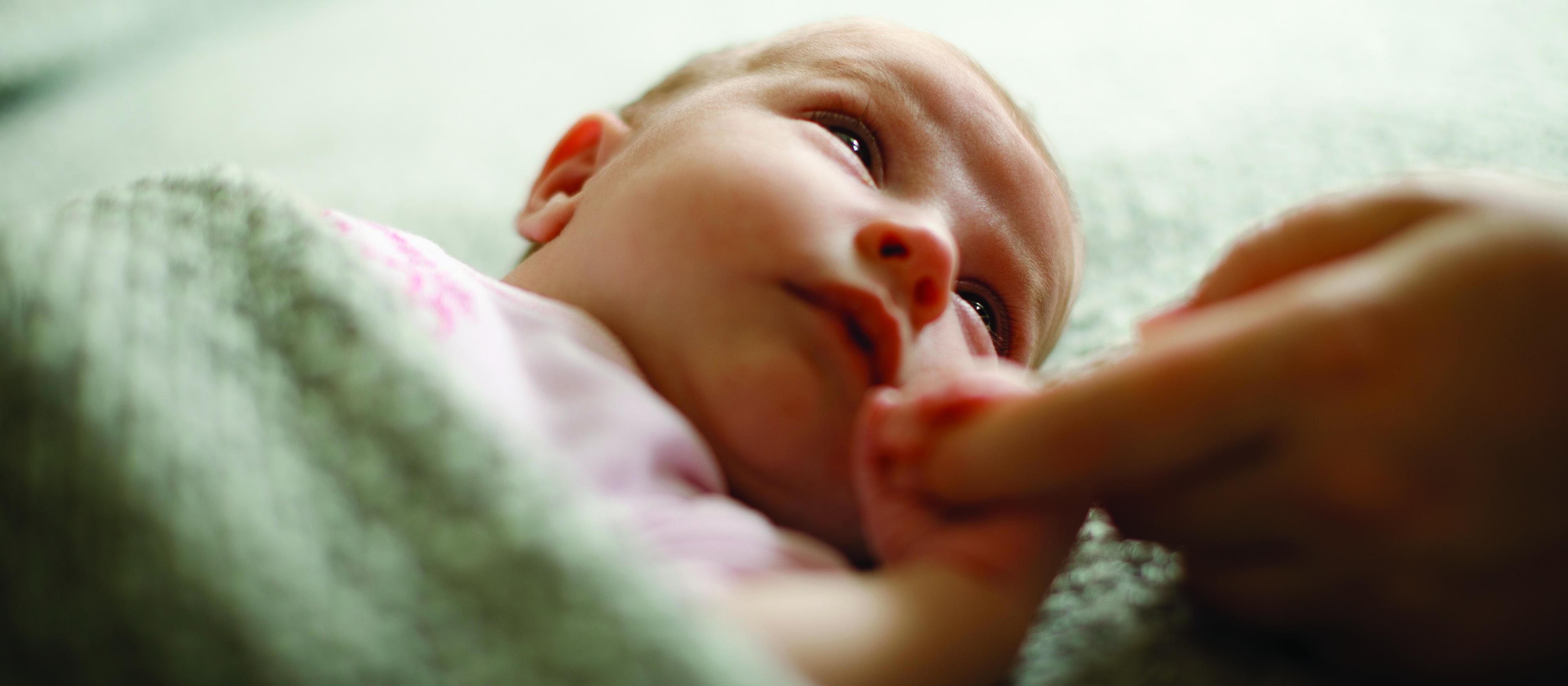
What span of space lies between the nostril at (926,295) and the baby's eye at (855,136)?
0.40 ft

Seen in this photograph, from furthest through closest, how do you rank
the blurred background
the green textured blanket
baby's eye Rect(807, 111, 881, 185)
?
the blurred background → baby's eye Rect(807, 111, 881, 185) → the green textured blanket

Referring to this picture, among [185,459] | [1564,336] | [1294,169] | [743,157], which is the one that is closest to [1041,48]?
[1294,169]

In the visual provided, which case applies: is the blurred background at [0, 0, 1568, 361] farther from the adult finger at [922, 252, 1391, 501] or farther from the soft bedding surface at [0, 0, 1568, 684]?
the adult finger at [922, 252, 1391, 501]

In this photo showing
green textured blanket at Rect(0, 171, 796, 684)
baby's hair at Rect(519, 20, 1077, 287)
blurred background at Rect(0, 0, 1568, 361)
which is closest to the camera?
green textured blanket at Rect(0, 171, 796, 684)

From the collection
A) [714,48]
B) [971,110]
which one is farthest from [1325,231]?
[714,48]

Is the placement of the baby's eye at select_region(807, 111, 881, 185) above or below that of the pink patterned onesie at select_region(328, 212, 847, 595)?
above

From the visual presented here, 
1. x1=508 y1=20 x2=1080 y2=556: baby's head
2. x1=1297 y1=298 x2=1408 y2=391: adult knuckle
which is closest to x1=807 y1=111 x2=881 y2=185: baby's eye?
x1=508 y1=20 x2=1080 y2=556: baby's head

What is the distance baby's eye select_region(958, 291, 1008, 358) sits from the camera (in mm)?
742

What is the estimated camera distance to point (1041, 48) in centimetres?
144

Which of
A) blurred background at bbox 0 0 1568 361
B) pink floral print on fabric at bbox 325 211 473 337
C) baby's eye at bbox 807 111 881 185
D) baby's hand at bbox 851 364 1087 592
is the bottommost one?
baby's hand at bbox 851 364 1087 592

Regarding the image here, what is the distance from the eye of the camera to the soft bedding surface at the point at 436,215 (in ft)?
1.08

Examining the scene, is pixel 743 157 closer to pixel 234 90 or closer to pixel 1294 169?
pixel 1294 169

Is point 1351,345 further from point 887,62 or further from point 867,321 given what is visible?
point 887,62

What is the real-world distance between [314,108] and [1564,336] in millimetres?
1453
